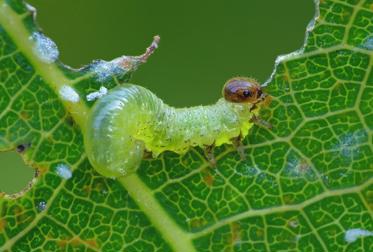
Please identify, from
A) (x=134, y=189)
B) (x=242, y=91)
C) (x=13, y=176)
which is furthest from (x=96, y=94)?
(x=13, y=176)

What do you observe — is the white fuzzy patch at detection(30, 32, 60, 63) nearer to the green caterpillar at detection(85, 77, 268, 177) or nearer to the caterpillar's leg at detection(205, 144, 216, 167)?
the green caterpillar at detection(85, 77, 268, 177)

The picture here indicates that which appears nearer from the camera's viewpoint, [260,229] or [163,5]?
[260,229]

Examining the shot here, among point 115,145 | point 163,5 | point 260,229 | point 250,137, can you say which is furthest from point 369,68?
point 163,5

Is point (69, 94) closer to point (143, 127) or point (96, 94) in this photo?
point (96, 94)

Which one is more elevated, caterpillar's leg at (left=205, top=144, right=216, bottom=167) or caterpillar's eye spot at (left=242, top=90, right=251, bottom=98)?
caterpillar's eye spot at (left=242, top=90, right=251, bottom=98)

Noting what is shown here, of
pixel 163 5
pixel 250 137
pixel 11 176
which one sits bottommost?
pixel 250 137

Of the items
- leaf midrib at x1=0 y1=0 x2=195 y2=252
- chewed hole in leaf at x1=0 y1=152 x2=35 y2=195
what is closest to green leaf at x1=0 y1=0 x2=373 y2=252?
leaf midrib at x1=0 y1=0 x2=195 y2=252

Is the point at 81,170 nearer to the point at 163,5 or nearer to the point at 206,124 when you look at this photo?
the point at 206,124
